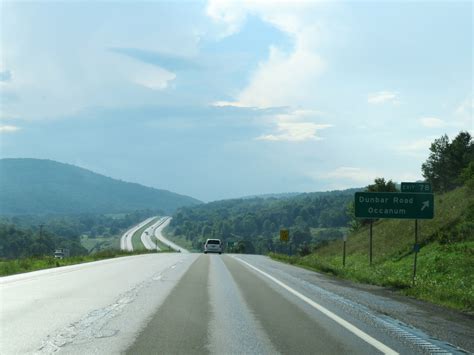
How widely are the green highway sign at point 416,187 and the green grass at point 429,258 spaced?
361 cm

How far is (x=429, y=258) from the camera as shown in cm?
2950

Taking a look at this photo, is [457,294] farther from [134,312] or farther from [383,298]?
[134,312]

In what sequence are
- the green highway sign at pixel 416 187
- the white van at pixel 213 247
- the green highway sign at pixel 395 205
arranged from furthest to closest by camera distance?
the white van at pixel 213 247 < the green highway sign at pixel 416 187 < the green highway sign at pixel 395 205

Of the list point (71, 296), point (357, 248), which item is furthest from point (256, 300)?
point (357, 248)

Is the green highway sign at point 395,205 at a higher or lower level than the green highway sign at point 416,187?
lower

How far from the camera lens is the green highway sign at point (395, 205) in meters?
24.4

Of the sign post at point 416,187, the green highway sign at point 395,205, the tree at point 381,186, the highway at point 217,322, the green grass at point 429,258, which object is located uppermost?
the tree at point 381,186

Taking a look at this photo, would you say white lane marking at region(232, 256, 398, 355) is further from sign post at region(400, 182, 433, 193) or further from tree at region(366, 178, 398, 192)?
tree at region(366, 178, 398, 192)

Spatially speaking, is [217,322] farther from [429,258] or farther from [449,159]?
[449,159]

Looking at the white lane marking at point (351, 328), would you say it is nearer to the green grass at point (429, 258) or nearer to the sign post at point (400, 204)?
the green grass at point (429, 258)

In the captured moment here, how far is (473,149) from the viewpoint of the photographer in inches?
3529

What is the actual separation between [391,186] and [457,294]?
7455 centimetres

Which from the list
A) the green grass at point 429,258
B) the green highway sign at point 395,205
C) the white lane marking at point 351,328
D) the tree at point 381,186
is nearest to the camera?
the white lane marking at point 351,328

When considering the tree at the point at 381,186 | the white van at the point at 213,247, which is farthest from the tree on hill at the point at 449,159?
the white van at the point at 213,247
